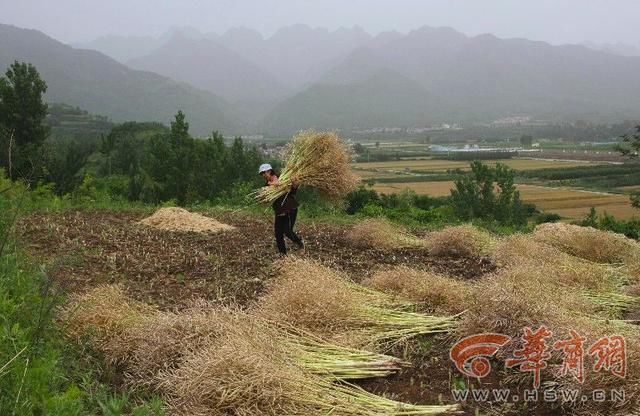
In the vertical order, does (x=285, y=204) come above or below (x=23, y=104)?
below

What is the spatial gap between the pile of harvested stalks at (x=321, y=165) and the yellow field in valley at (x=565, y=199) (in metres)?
19.5

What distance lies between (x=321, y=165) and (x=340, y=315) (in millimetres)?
3809

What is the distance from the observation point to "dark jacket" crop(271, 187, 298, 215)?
7.34m

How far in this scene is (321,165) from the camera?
7.88m

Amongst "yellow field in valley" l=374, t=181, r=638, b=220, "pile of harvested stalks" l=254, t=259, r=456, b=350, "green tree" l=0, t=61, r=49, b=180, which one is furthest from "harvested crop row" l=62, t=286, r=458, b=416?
"yellow field in valley" l=374, t=181, r=638, b=220

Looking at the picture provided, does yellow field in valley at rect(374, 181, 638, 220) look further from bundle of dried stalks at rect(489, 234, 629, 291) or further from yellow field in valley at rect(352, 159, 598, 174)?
bundle of dried stalks at rect(489, 234, 629, 291)

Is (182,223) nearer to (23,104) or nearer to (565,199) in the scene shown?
(23,104)

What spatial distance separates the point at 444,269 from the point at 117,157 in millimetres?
33647

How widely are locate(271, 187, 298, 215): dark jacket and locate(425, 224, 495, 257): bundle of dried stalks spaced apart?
7.02 feet

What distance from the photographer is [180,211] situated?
1007 centimetres

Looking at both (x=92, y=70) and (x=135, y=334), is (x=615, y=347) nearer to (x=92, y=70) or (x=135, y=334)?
(x=135, y=334)

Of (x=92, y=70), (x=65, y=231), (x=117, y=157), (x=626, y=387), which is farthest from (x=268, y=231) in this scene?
(x=92, y=70)

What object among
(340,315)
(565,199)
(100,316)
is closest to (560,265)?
(340,315)

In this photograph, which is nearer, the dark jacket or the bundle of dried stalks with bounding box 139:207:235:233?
the dark jacket
